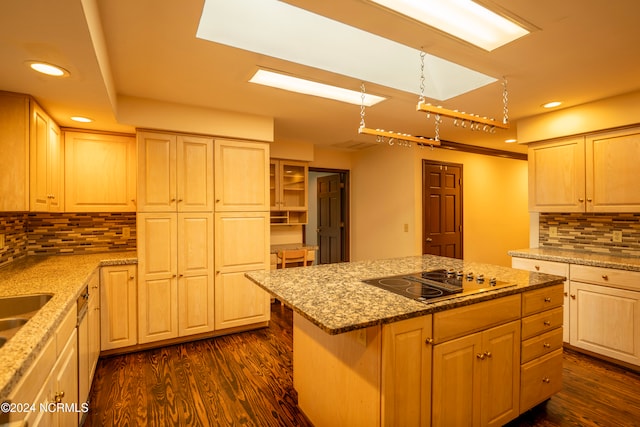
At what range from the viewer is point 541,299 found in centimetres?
198

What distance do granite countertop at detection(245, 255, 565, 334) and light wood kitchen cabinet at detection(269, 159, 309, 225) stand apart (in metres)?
2.35

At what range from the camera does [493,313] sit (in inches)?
67.9

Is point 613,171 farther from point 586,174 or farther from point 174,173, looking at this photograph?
point 174,173

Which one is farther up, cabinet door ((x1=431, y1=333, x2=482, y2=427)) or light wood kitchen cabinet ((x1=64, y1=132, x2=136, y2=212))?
light wood kitchen cabinet ((x1=64, y1=132, x2=136, y2=212))

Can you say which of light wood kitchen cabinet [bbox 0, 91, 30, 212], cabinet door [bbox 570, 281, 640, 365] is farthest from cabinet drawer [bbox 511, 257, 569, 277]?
light wood kitchen cabinet [bbox 0, 91, 30, 212]

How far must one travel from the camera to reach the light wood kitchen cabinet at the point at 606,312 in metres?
2.51

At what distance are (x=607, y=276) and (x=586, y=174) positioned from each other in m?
0.99

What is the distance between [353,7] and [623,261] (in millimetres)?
2964

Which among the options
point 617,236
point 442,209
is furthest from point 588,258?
point 442,209

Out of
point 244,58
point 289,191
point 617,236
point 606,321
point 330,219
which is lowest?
point 606,321

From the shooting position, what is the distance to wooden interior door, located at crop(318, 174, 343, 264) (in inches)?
226

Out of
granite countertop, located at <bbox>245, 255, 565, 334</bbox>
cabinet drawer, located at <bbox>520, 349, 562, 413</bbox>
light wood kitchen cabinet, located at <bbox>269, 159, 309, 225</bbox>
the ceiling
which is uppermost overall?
the ceiling

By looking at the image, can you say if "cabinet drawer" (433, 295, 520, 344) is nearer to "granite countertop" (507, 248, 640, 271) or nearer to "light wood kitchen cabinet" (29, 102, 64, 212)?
"granite countertop" (507, 248, 640, 271)

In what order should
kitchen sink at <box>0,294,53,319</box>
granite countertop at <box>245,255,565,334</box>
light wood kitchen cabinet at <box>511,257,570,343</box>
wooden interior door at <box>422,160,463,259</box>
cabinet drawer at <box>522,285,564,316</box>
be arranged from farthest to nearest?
1. wooden interior door at <box>422,160,463,259</box>
2. light wood kitchen cabinet at <box>511,257,570,343</box>
3. cabinet drawer at <box>522,285,564,316</box>
4. kitchen sink at <box>0,294,53,319</box>
5. granite countertop at <box>245,255,565,334</box>
